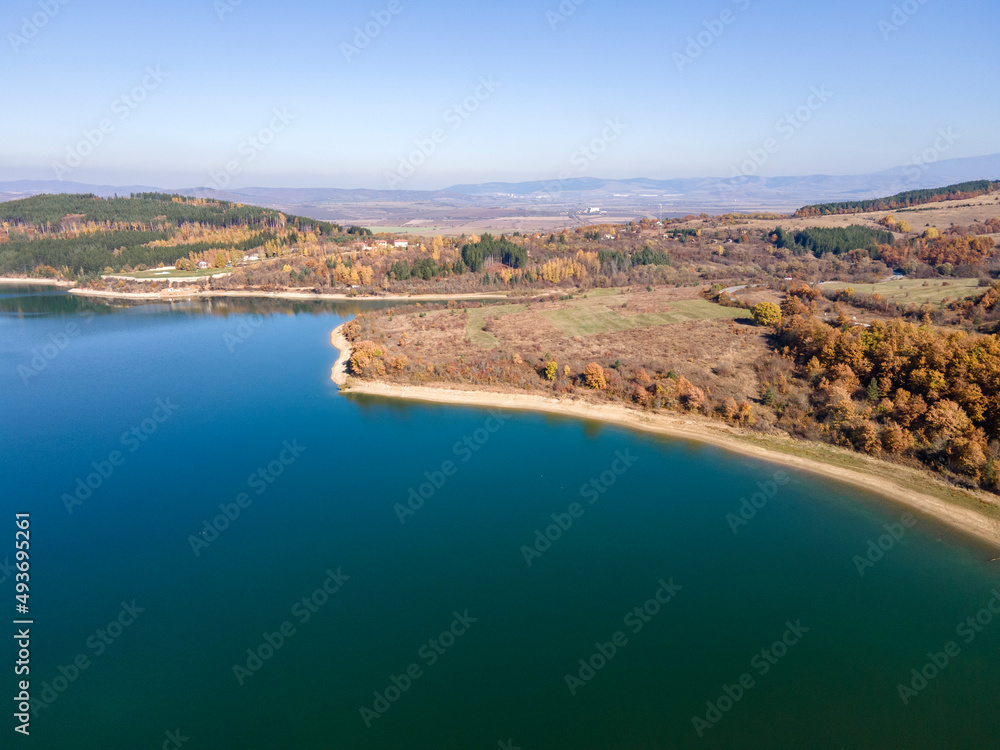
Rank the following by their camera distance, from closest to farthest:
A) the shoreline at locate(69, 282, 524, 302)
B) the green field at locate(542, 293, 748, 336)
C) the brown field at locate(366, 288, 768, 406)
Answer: the brown field at locate(366, 288, 768, 406), the green field at locate(542, 293, 748, 336), the shoreline at locate(69, 282, 524, 302)

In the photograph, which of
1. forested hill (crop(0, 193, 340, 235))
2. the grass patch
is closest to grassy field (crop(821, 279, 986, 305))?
the grass patch

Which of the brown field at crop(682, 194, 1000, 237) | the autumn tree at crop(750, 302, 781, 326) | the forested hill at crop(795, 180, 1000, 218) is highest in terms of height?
the forested hill at crop(795, 180, 1000, 218)

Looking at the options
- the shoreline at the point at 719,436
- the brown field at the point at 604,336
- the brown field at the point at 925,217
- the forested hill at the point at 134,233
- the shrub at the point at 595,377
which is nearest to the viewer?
the shoreline at the point at 719,436

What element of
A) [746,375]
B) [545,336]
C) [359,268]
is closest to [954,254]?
[746,375]

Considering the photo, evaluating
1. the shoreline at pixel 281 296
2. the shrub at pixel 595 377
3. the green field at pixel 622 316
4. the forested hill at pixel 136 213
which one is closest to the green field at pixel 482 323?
the green field at pixel 622 316

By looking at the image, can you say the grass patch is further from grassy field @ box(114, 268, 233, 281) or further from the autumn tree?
grassy field @ box(114, 268, 233, 281)

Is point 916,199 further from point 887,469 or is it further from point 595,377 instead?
point 887,469

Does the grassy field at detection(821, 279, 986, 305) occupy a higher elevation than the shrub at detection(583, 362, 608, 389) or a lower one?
higher

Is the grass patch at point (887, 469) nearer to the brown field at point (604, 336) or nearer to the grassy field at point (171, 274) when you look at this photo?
the brown field at point (604, 336)
